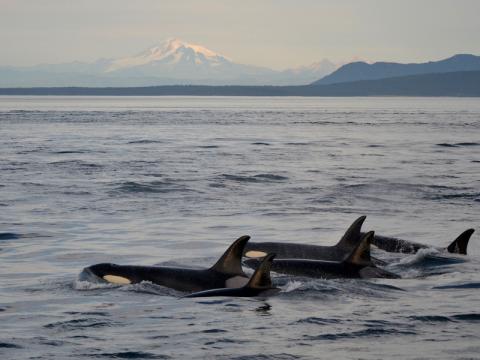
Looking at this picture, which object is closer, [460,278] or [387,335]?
[387,335]

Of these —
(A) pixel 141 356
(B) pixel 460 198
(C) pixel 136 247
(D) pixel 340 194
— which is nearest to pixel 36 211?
(C) pixel 136 247

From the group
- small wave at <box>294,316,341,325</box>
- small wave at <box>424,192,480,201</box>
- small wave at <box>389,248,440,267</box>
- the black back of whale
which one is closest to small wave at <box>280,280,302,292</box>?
small wave at <box>294,316,341,325</box>

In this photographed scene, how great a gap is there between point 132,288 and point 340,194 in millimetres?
12597

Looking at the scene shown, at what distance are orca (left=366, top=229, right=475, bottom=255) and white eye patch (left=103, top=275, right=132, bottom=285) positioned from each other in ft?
16.0

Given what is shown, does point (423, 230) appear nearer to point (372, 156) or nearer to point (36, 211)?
point (36, 211)

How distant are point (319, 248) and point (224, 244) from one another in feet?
7.00

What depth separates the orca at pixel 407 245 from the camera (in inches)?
545

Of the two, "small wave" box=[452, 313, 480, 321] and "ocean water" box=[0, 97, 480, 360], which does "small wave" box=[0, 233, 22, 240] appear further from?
"small wave" box=[452, 313, 480, 321]

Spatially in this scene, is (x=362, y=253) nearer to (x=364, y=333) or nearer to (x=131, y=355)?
(x=364, y=333)

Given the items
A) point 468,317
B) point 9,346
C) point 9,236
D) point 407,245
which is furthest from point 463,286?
point 9,236

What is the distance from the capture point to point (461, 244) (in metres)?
13.9

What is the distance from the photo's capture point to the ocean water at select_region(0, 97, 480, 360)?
908 cm

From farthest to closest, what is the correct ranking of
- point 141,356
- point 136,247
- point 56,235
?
point 56,235
point 136,247
point 141,356

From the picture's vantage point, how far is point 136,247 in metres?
15.0
